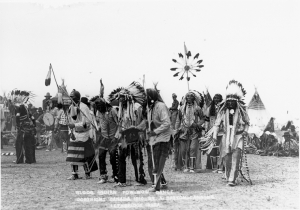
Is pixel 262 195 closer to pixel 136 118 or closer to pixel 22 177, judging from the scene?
pixel 136 118

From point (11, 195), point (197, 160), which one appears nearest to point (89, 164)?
point (11, 195)

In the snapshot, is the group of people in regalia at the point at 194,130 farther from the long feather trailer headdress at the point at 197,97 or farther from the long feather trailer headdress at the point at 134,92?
the long feather trailer headdress at the point at 134,92

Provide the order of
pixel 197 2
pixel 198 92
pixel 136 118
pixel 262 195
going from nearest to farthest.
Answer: pixel 262 195 < pixel 136 118 < pixel 197 2 < pixel 198 92

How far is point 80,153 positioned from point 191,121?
3.16 meters

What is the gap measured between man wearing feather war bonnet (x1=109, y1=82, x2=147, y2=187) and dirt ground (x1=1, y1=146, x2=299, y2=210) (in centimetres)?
49

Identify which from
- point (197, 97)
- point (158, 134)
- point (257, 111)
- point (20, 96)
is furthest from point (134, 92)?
point (257, 111)

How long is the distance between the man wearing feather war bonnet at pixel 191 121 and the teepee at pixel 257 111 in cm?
207

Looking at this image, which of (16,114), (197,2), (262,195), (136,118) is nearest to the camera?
(262,195)

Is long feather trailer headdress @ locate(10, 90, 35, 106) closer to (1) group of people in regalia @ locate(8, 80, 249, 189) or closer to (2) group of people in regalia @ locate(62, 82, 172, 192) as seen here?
(1) group of people in regalia @ locate(8, 80, 249, 189)

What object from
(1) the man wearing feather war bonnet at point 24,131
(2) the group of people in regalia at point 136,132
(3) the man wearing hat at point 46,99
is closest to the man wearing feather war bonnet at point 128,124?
(2) the group of people in regalia at point 136,132

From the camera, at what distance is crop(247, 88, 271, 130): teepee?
13312 mm

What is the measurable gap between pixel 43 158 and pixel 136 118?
6353 millimetres

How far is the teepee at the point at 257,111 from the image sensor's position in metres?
13.3

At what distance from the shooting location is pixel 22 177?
10.1m
